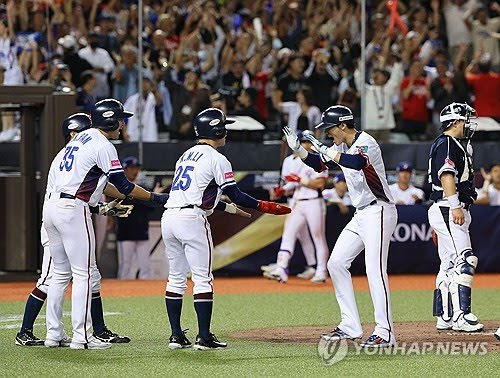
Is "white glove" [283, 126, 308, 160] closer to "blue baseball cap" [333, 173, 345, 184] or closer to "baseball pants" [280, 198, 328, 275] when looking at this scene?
"baseball pants" [280, 198, 328, 275]

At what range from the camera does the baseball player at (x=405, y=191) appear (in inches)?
653

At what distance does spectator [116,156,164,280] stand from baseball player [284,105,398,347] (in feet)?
23.2

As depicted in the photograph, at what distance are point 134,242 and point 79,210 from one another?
7.19 metres

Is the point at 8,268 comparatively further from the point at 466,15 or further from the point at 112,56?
the point at 466,15

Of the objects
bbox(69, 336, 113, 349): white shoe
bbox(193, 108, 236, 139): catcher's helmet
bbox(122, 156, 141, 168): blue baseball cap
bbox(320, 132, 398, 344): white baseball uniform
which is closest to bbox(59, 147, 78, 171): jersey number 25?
bbox(193, 108, 236, 139): catcher's helmet

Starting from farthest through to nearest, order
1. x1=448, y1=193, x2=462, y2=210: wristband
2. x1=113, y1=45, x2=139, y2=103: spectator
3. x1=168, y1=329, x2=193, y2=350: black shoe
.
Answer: x1=113, y1=45, x2=139, y2=103: spectator → x1=448, y1=193, x2=462, y2=210: wristband → x1=168, y1=329, x2=193, y2=350: black shoe

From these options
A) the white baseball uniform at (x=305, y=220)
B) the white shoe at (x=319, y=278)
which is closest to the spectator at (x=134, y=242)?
the white baseball uniform at (x=305, y=220)

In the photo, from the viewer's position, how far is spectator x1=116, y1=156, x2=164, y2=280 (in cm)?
1602

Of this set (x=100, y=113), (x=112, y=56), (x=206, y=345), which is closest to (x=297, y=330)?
(x=206, y=345)

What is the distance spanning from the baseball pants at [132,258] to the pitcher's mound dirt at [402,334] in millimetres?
5914

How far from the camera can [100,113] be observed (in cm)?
905

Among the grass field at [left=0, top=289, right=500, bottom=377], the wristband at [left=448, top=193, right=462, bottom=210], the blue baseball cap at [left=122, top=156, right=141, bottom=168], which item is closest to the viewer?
the grass field at [left=0, top=289, right=500, bottom=377]

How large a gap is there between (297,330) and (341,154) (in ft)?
7.47

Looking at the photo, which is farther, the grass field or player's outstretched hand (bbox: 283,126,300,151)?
player's outstretched hand (bbox: 283,126,300,151)
